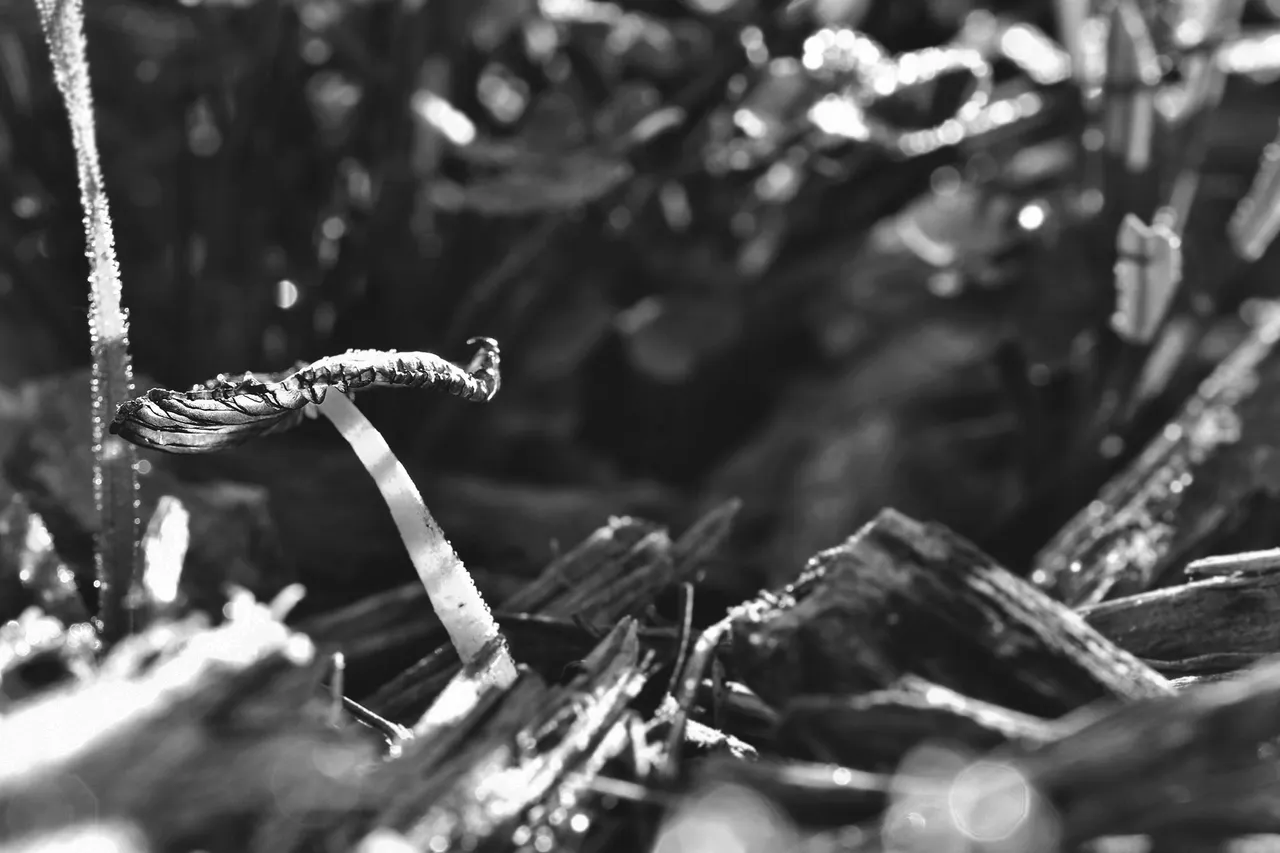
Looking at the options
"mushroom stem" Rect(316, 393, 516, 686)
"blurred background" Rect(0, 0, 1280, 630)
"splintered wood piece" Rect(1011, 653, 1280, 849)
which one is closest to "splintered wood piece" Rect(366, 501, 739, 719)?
"mushroom stem" Rect(316, 393, 516, 686)

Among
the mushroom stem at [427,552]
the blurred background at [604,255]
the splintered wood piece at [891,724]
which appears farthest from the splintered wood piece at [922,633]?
the blurred background at [604,255]

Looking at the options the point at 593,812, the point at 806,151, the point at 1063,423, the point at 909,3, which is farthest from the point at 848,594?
the point at 909,3

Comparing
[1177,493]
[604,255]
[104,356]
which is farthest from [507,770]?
[604,255]

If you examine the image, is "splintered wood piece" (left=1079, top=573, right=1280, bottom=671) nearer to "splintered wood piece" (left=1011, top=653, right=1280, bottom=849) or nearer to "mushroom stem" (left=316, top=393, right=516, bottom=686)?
"splintered wood piece" (left=1011, top=653, right=1280, bottom=849)

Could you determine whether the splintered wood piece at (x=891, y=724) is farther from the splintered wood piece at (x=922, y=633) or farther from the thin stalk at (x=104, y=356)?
the thin stalk at (x=104, y=356)

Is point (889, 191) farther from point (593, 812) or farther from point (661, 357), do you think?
point (593, 812)
